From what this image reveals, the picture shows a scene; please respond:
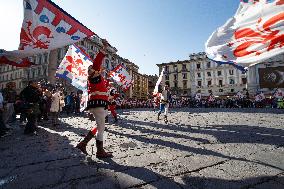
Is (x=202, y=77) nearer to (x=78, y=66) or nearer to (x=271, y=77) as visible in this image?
(x=271, y=77)

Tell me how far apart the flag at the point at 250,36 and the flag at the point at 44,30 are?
273 centimetres

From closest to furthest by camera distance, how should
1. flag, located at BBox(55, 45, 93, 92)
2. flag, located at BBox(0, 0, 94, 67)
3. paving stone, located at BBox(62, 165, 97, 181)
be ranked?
paving stone, located at BBox(62, 165, 97, 181) < flag, located at BBox(0, 0, 94, 67) < flag, located at BBox(55, 45, 93, 92)

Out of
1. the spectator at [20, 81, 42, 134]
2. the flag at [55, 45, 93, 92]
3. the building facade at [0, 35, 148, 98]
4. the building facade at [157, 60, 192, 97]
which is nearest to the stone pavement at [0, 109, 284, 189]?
the spectator at [20, 81, 42, 134]

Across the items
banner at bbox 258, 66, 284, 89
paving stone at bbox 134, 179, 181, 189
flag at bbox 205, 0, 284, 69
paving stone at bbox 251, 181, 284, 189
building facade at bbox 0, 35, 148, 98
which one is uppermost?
building facade at bbox 0, 35, 148, 98

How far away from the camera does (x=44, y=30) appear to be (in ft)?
15.8

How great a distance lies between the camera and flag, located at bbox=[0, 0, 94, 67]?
4.64 meters

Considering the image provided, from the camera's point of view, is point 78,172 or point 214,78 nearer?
point 78,172

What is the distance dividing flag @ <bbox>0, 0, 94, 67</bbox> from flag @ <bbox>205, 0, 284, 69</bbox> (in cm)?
273

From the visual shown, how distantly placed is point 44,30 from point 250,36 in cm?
405

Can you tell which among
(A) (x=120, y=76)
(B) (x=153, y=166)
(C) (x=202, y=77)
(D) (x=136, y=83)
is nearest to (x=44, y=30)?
(B) (x=153, y=166)

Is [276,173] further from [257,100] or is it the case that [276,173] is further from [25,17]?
[257,100]

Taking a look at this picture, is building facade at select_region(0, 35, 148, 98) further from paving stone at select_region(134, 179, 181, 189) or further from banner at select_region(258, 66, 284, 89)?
paving stone at select_region(134, 179, 181, 189)

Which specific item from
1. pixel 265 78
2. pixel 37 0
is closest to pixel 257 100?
pixel 265 78

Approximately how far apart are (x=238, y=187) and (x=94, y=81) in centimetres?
285
